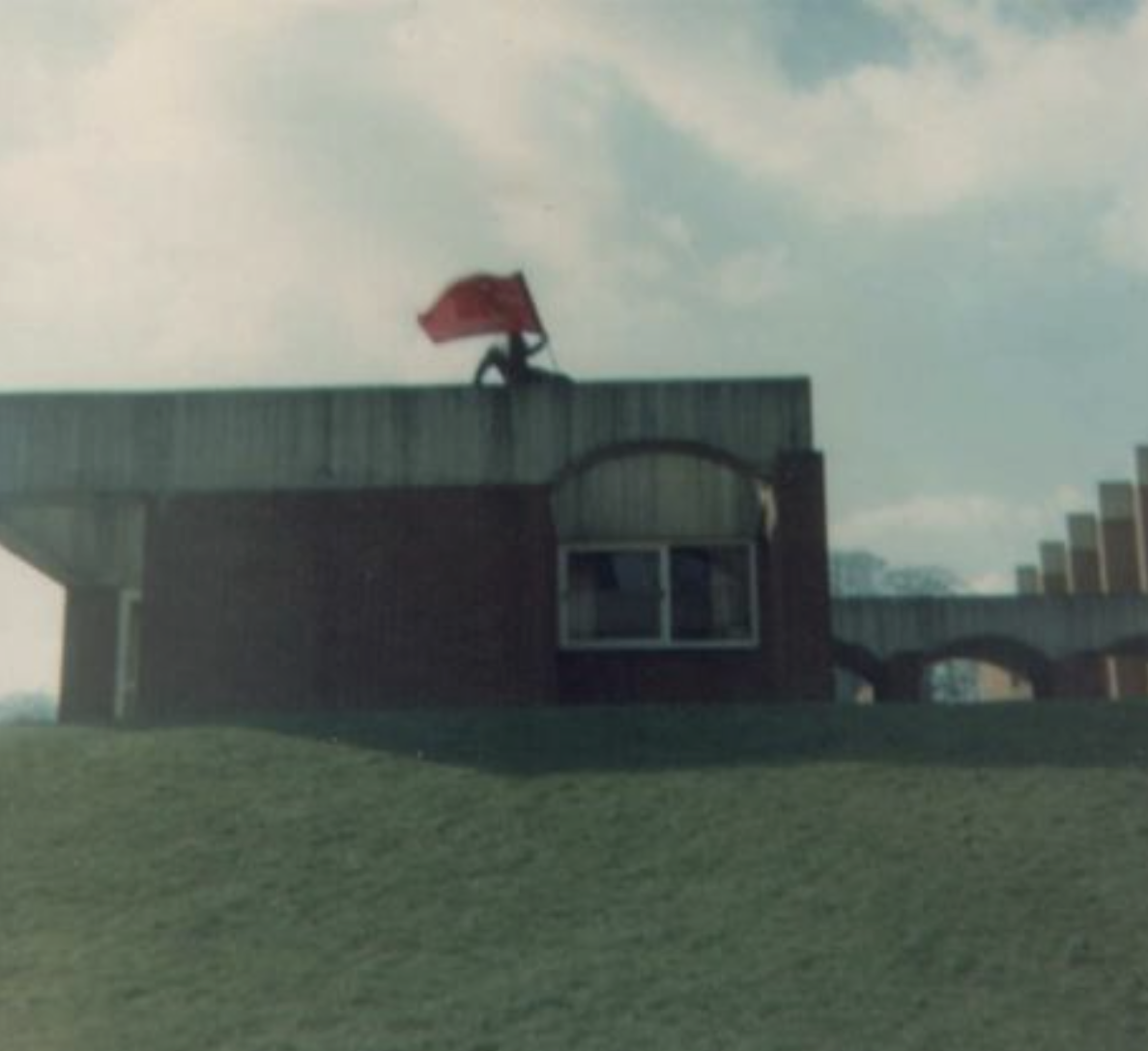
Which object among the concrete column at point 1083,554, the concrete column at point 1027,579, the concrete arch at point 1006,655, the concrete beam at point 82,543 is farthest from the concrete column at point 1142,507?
the concrete beam at point 82,543

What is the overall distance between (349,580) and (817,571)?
239 inches

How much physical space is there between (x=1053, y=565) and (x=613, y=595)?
36030 mm

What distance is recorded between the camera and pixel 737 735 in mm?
17344

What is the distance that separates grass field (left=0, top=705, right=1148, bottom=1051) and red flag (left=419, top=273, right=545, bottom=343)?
8416 millimetres

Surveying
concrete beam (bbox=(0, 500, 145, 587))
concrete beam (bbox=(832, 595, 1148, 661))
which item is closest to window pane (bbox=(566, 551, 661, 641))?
concrete beam (bbox=(0, 500, 145, 587))

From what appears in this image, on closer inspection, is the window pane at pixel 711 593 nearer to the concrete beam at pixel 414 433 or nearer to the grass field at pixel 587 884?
the concrete beam at pixel 414 433

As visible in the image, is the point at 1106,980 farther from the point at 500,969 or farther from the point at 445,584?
the point at 445,584

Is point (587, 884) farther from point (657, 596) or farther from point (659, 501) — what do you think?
point (659, 501)

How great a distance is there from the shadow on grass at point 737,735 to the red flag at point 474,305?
25.1 ft

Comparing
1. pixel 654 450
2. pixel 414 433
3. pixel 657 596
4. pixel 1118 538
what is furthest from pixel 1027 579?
pixel 414 433

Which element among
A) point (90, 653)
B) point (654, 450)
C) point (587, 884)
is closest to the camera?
point (587, 884)

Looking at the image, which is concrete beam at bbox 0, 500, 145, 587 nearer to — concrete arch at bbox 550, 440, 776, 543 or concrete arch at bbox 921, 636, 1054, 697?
concrete arch at bbox 550, 440, 776, 543

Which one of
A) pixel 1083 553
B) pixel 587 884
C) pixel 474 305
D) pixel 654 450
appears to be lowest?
pixel 587 884

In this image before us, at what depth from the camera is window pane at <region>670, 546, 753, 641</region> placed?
22984 mm
